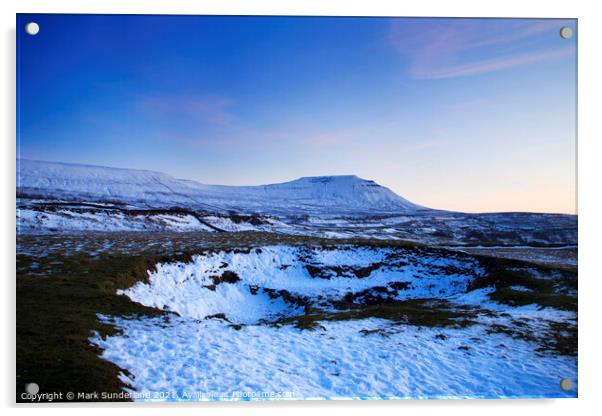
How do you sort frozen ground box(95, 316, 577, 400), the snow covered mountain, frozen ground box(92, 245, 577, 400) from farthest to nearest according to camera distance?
1. the snow covered mountain
2. frozen ground box(92, 245, 577, 400)
3. frozen ground box(95, 316, 577, 400)

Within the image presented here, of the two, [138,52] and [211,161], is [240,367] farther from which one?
[211,161]

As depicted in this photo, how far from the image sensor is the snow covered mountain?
64500 mm

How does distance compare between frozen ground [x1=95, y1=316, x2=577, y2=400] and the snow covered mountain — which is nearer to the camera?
frozen ground [x1=95, y1=316, x2=577, y2=400]

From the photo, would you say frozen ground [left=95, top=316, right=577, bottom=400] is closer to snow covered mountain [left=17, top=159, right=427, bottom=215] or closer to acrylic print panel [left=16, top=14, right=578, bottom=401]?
acrylic print panel [left=16, top=14, right=578, bottom=401]

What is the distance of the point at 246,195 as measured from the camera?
12056cm

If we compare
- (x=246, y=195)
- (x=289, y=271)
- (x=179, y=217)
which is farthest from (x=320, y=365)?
(x=246, y=195)

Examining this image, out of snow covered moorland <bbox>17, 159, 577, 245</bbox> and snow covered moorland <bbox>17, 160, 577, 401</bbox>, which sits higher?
snow covered moorland <bbox>17, 159, 577, 245</bbox>

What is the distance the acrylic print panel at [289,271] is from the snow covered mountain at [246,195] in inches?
1531

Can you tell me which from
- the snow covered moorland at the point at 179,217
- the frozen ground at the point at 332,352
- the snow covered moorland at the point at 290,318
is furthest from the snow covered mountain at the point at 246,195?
the frozen ground at the point at 332,352

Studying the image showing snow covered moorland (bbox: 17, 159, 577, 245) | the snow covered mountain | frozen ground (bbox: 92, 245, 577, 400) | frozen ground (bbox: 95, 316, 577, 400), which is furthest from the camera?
the snow covered mountain

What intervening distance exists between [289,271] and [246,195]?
102 metres

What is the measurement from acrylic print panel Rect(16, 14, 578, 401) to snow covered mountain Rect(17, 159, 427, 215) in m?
38.9

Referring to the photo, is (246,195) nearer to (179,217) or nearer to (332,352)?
(179,217)

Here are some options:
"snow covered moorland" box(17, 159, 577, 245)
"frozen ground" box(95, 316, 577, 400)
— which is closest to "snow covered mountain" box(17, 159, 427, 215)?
"snow covered moorland" box(17, 159, 577, 245)
